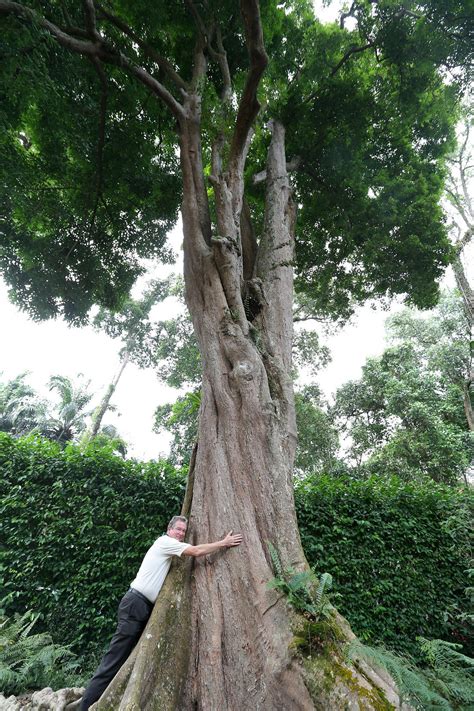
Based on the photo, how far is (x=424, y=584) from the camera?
4906mm

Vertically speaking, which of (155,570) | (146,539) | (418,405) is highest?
(418,405)

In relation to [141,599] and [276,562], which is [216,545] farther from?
[141,599]

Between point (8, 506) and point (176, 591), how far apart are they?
3.63 metres

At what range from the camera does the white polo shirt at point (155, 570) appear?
2846 millimetres

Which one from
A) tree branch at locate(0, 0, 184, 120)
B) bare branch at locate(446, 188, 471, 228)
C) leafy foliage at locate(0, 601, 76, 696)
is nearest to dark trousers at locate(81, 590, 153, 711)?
leafy foliage at locate(0, 601, 76, 696)

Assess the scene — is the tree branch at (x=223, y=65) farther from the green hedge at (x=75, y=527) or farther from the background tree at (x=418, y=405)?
the background tree at (x=418, y=405)

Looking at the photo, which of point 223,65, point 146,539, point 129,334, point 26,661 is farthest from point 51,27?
point 129,334

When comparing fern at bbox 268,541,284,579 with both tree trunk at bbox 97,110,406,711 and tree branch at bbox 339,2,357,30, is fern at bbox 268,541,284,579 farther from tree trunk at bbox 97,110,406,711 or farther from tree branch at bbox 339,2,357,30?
tree branch at bbox 339,2,357,30

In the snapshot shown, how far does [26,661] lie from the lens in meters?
3.67

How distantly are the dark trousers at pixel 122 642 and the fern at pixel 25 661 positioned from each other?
1415 millimetres

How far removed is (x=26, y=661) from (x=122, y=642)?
71.6 inches

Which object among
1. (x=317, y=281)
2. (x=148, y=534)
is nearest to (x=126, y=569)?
(x=148, y=534)

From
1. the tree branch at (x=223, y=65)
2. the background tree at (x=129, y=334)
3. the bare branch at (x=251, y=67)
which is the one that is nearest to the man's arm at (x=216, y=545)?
the bare branch at (x=251, y=67)

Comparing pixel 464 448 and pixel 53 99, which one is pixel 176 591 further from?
pixel 464 448
